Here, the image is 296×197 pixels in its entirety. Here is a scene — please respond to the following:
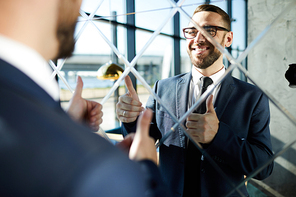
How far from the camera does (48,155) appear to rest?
13 cm

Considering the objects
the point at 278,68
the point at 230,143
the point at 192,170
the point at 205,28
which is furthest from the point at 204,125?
the point at 278,68

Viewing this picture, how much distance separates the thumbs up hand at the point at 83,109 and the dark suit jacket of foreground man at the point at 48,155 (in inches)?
13.0

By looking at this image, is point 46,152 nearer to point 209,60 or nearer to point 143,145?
point 143,145

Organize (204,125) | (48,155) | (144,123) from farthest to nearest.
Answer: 1. (204,125)
2. (144,123)
3. (48,155)

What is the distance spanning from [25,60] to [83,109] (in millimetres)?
325

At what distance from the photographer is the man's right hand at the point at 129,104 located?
0.58 metres

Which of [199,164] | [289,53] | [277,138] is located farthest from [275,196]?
[199,164]

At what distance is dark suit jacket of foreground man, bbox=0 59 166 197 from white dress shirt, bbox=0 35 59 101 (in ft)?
0.06

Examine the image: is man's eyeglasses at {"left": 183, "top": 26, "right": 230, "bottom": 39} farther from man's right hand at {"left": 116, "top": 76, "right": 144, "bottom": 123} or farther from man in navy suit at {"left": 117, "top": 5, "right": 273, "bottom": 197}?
man's right hand at {"left": 116, "top": 76, "right": 144, "bottom": 123}

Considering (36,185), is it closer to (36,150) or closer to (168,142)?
(36,150)

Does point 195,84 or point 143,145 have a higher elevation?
point 195,84

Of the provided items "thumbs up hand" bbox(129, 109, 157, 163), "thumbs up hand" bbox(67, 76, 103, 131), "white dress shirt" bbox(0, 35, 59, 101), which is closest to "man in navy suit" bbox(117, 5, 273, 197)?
"thumbs up hand" bbox(67, 76, 103, 131)

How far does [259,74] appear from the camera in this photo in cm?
150

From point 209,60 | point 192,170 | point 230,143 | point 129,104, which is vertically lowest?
point 192,170
